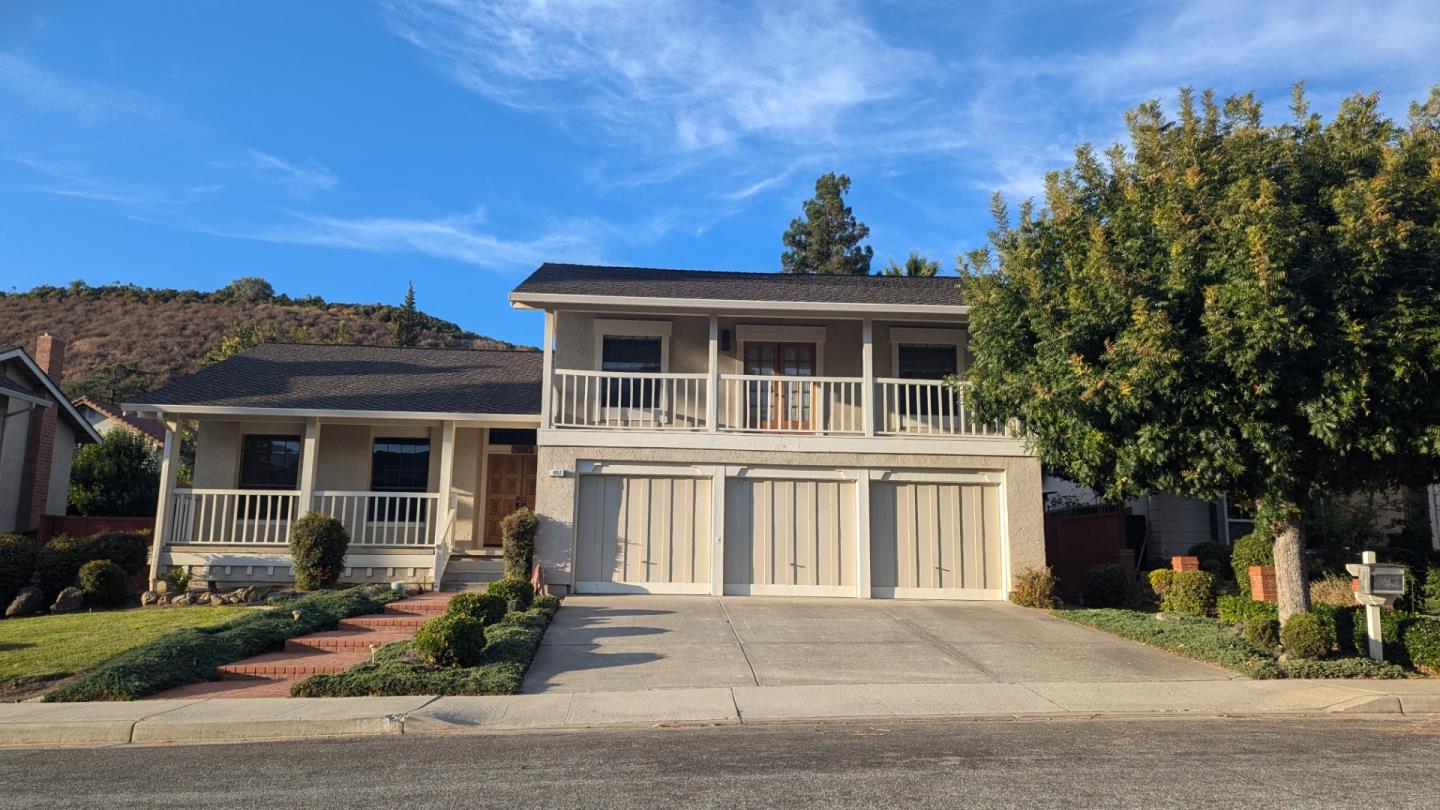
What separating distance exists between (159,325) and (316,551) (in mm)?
55010

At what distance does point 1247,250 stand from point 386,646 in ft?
34.6

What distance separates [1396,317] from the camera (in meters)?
10.0

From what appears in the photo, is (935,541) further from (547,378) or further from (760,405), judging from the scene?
(547,378)

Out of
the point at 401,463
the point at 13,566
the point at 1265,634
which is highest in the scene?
the point at 401,463

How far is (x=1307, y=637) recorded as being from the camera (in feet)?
→ 34.9

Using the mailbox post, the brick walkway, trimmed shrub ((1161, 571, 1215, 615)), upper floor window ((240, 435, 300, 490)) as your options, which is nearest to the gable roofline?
upper floor window ((240, 435, 300, 490))

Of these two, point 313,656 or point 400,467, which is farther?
point 400,467

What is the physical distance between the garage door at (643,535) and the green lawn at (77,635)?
536 centimetres

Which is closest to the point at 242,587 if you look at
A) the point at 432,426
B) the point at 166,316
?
the point at 432,426

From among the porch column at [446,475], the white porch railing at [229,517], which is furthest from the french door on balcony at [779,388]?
the white porch railing at [229,517]

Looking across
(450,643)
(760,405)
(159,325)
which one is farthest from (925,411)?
(159,325)

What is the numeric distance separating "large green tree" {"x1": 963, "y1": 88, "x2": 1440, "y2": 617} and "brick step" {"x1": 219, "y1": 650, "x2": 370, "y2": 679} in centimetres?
889

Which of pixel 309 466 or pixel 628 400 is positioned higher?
pixel 628 400

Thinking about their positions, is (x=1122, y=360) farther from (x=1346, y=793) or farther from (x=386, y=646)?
(x=386, y=646)
